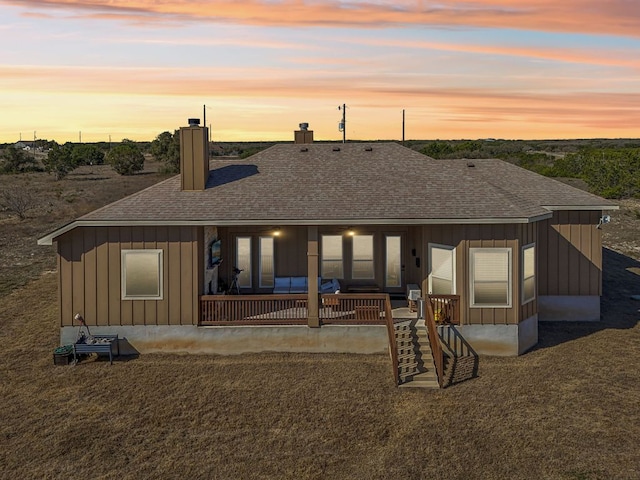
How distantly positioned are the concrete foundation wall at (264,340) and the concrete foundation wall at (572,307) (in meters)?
6.76

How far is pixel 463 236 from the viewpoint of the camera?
49.2 feet

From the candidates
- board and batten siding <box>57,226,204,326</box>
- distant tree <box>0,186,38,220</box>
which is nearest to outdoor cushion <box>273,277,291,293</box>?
board and batten siding <box>57,226,204,326</box>

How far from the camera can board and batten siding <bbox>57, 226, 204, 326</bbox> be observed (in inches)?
587

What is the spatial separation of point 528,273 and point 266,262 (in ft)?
27.5

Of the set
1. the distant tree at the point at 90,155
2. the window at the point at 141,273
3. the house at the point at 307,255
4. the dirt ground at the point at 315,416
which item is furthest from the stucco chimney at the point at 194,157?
the distant tree at the point at 90,155

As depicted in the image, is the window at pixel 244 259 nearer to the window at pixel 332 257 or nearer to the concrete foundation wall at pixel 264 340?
the window at pixel 332 257

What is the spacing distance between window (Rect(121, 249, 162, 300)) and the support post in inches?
165

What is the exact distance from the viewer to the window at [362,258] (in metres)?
18.2

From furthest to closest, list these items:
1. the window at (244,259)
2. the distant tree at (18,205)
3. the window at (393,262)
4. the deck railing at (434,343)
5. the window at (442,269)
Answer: the distant tree at (18,205) → the window at (244,259) → the window at (393,262) → the window at (442,269) → the deck railing at (434,343)

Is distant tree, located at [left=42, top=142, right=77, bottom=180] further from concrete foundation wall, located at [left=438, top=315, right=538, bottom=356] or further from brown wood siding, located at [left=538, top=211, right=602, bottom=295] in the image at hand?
concrete foundation wall, located at [left=438, top=315, right=538, bottom=356]

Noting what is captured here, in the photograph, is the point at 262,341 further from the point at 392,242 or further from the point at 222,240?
the point at 392,242

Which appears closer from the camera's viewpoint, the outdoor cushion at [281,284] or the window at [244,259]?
the outdoor cushion at [281,284]

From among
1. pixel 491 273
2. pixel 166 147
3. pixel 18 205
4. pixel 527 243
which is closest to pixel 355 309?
pixel 491 273

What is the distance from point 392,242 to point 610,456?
9.58m
